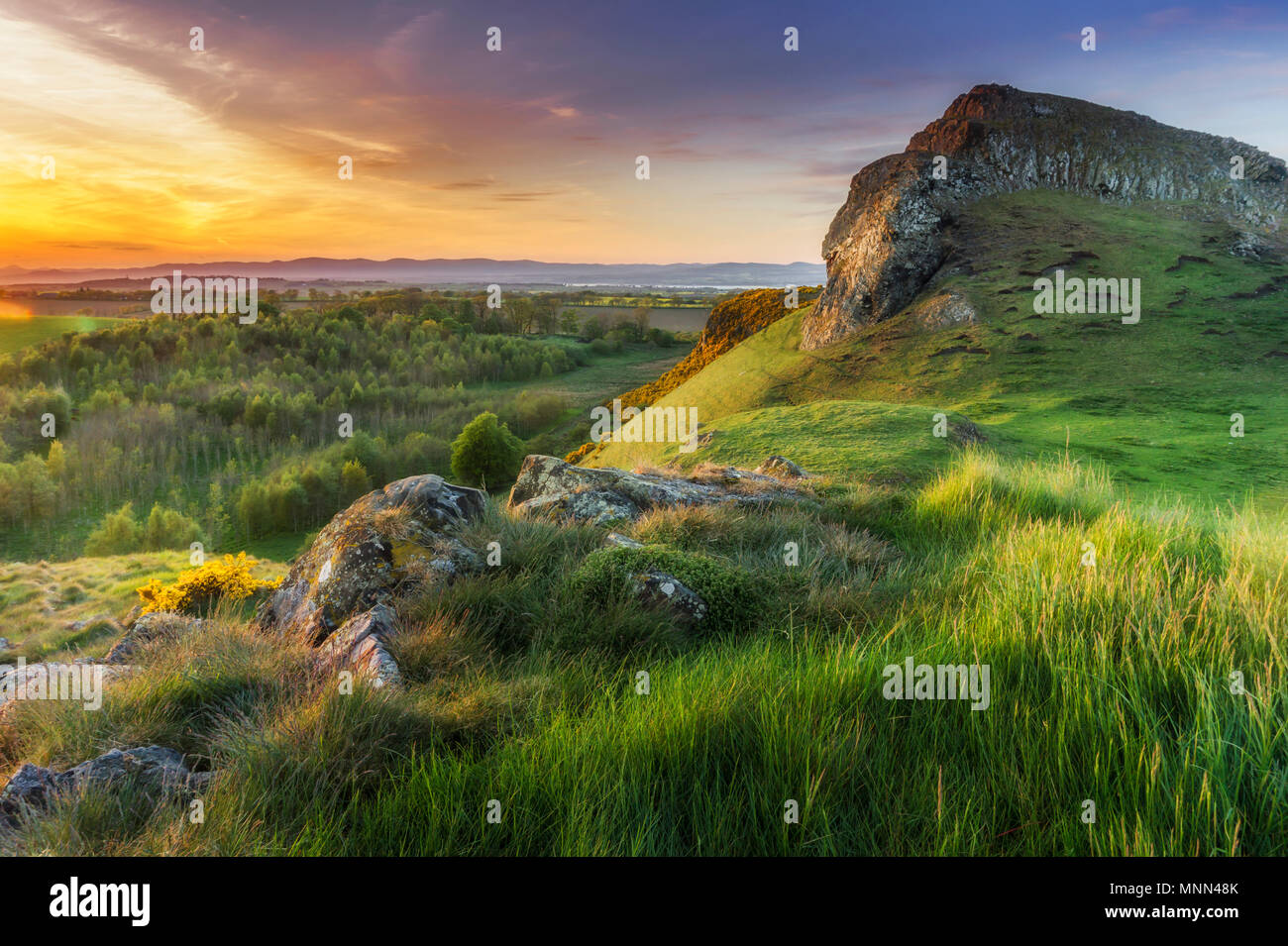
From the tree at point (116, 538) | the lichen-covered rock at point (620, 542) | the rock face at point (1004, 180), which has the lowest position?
the tree at point (116, 538)

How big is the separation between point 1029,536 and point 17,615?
183 ft

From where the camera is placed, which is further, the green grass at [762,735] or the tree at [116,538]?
the tree at [116,538]

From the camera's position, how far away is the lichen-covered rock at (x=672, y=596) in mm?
5125

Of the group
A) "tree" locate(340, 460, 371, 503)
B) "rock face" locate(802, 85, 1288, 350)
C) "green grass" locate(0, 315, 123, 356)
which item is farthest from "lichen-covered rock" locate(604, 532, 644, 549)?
"green grass" locate(0, 315, 123, 356)

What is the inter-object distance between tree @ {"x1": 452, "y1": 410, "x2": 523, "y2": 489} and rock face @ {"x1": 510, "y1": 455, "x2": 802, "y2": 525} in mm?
61528

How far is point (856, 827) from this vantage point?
8.80ft

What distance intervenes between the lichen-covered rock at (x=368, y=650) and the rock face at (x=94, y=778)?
89cm

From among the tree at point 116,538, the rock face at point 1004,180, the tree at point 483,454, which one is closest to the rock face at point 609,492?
the rock face at point 1004,180

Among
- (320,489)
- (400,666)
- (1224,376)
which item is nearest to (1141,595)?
(400,666)

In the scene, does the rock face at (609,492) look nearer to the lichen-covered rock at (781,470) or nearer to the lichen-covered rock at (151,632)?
the lichen-covered rock at (781,470)

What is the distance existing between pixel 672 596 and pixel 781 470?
584cm

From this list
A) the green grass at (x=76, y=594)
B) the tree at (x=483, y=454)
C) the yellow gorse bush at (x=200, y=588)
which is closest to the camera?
the yellow gorse bush at (x=200, y=588)

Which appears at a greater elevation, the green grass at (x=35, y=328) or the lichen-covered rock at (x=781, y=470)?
the green grass at (x=35, y=328)

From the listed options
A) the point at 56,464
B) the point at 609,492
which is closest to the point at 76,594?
the point at 609,492
